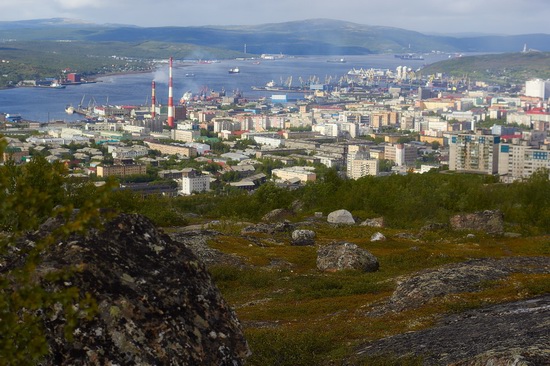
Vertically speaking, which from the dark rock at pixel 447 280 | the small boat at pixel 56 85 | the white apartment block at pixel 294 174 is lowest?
the white apartment block at pixel 294 174

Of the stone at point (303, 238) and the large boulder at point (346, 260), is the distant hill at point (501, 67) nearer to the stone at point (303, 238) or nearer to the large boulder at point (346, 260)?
the stone at point (303, 238)

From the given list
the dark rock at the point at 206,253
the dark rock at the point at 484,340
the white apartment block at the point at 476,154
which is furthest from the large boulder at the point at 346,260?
the white apartment block at the point at 476,154

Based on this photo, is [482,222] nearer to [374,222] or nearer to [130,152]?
[374,222]

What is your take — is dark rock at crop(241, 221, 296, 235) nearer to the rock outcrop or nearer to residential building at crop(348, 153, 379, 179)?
the rock outcrop

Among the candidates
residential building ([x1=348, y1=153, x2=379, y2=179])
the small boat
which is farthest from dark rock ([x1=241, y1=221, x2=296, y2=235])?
Answer: the small boat

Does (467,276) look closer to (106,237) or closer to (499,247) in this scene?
(106,237)

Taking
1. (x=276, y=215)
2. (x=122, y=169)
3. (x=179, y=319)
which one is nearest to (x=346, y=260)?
(x=179, y=319)
